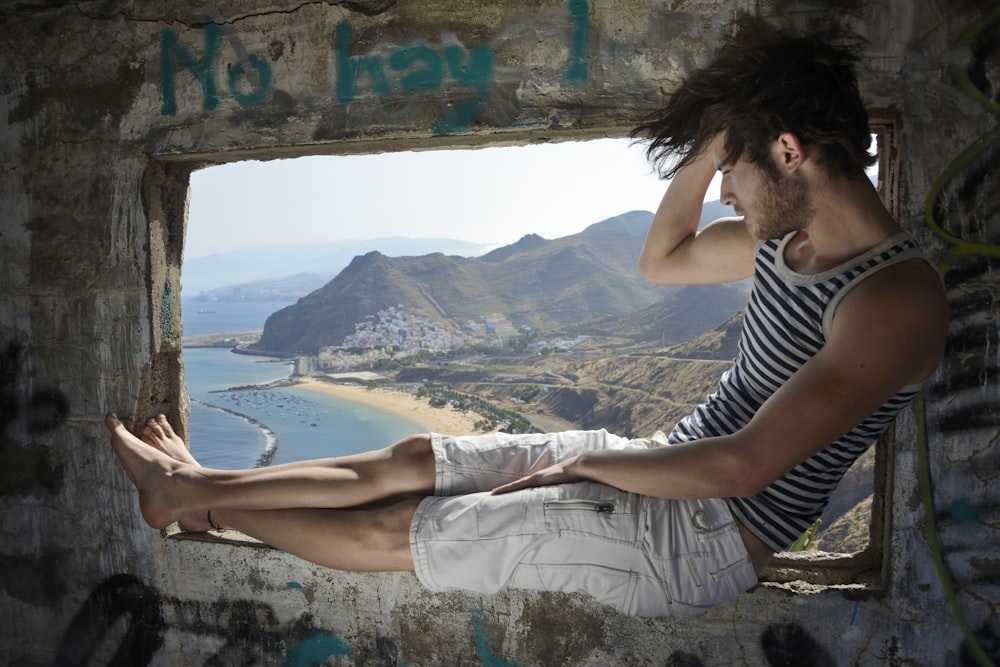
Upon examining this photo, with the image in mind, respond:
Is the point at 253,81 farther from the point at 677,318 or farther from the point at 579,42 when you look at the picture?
the point at 677,318

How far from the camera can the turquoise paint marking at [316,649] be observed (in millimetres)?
2660

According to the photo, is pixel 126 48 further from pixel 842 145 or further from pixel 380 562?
pixel 842 145

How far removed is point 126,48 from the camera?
271 centimetres

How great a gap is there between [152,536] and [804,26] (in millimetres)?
2727

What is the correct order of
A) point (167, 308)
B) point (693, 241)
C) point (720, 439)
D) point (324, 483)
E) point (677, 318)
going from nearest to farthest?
point (720, 439), point (324, 483), point (693, 241), point (167, 308), point (677, 318)

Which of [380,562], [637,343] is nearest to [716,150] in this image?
[380,562]

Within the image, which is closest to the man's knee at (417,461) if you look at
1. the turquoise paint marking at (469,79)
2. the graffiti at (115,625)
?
the turquoise paint marking at (469,79)

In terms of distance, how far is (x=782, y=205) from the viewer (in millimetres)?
1799

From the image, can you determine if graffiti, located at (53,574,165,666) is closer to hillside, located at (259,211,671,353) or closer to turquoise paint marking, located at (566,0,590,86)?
turquoise paint marking, located at (566,0,590,86)

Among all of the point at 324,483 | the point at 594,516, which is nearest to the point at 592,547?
the point at 594,516

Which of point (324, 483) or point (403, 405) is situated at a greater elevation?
point (324, 483)

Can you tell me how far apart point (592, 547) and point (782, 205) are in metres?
0.95

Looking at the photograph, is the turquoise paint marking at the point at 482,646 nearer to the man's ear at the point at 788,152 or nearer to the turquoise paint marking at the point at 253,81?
the man's ear at the point at 788,152

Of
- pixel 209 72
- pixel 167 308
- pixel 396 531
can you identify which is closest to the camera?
pixel 396 531
